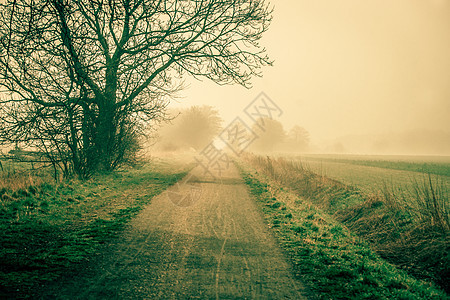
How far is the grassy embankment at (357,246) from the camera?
3.29 m

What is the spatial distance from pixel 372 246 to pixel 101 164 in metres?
10.9

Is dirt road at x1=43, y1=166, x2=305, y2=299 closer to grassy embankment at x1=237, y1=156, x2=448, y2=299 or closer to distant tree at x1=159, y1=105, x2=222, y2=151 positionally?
grassy embankment at x1=237, y1=156, x2=448, y2=299

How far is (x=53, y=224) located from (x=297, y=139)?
110 metres

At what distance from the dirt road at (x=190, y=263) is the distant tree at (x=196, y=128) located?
147ft

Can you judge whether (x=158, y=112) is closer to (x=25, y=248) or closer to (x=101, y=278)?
(x=25, y=248)

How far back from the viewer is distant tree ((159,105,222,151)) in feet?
165

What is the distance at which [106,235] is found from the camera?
452cm

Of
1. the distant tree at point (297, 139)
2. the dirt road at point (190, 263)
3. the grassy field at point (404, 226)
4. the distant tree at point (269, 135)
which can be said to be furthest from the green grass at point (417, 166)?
the distant tree at point (297, 139)

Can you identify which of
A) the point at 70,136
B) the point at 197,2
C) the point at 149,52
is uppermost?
the point at 197,2

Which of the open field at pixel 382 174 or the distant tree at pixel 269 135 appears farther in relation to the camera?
the distant tree at pixel 269 135

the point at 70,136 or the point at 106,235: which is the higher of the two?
the point at 70,136

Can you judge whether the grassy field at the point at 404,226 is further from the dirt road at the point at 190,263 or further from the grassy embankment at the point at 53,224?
the grassy embankment at the point at 53,224

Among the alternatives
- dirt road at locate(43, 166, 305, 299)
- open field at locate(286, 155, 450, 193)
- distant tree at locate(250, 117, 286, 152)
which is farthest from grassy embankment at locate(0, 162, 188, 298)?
distant tree at locate(250, 117, 286, 152)

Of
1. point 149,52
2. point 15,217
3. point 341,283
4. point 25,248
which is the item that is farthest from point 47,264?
point 149,52
